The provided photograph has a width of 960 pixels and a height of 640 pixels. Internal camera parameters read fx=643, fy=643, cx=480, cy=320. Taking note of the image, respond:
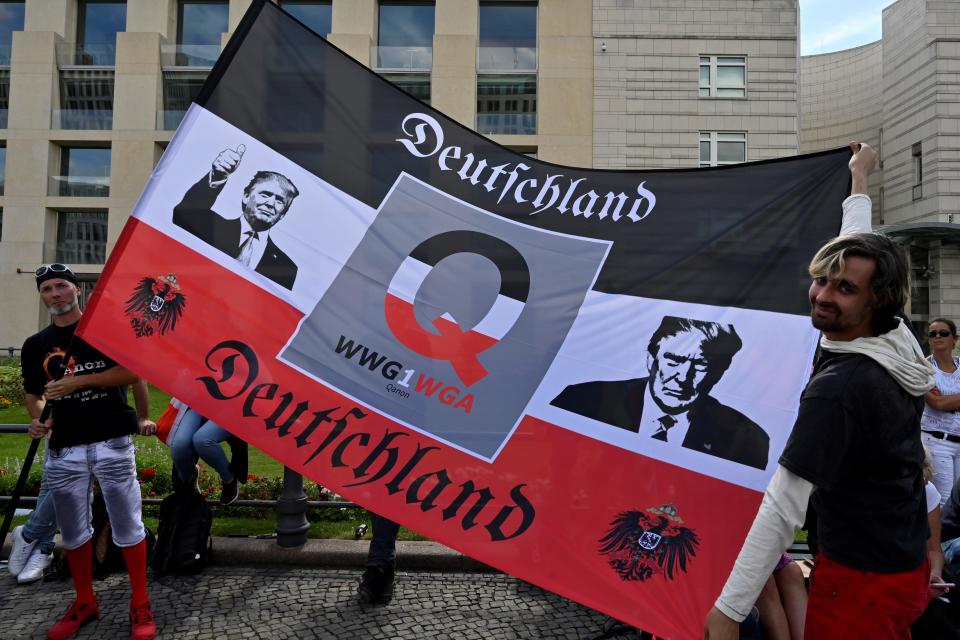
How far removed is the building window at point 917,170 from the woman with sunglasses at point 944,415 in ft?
91.0

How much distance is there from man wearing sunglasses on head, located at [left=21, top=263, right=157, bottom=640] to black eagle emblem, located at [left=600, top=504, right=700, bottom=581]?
2677 mm

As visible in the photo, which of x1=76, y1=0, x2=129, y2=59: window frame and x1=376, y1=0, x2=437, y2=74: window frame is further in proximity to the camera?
x1=76, y1=0, x2=129, y2=59: window frame

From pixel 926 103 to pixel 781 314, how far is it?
3182 centimetres

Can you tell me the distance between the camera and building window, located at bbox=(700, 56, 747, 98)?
2669 centimetres

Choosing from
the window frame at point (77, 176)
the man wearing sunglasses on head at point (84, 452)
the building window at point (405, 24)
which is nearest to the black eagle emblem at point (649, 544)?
the man wearing sunglasses on head at point (84, 452)

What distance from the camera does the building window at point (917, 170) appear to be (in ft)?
91.3

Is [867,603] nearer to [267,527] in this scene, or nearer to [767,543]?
[767,543]

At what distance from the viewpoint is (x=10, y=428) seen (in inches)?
199

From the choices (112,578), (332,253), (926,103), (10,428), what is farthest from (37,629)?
(926,103)

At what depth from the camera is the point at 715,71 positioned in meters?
26.8

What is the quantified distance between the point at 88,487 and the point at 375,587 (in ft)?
5.97

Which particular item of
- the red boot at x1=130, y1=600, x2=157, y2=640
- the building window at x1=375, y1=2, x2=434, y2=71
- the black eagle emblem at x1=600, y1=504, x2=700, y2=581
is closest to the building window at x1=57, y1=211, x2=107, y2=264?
the building window at x1=375, y1=2, x2=434, y2=71

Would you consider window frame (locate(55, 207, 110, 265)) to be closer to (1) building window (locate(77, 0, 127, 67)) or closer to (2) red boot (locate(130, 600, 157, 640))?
(1) building window (locate(77, 0, 127, 67))

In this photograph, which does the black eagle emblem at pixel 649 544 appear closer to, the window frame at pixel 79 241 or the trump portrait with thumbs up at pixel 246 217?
the trump portrait with thumbs up at pixel 246 217
